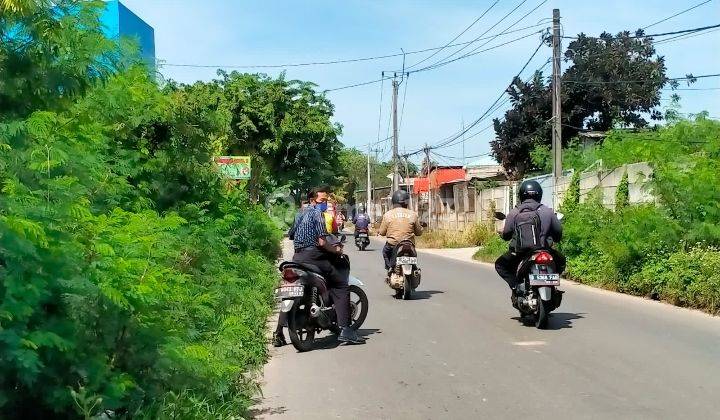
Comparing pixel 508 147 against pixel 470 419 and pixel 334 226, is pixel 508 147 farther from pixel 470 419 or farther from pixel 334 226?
pixel 470 419

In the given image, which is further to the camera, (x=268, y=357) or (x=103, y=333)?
(x=268, y=357)

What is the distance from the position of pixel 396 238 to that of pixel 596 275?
17.4ft

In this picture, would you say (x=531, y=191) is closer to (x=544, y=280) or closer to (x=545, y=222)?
(x=545, y=222)

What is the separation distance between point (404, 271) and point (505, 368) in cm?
508

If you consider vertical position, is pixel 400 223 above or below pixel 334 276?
above

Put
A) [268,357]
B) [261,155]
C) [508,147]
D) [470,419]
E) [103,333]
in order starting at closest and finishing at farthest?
[103,333], [470,419], [268,357], [261,155], [508,147]

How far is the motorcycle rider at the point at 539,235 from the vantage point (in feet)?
30.7

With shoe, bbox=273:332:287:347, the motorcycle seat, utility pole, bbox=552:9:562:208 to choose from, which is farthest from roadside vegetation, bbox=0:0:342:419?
utility pole, bbox=552:9:562:208

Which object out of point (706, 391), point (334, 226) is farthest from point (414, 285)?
point (706, 391)

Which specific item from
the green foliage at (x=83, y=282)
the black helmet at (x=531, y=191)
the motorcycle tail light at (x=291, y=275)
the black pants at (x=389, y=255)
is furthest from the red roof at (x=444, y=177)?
the green foliage at (x=83, y=282)

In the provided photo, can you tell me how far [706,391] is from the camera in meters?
6.11

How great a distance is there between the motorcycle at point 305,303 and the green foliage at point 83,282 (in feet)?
1.44

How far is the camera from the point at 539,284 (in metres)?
9.05

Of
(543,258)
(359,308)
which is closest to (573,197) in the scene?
(543,258)
